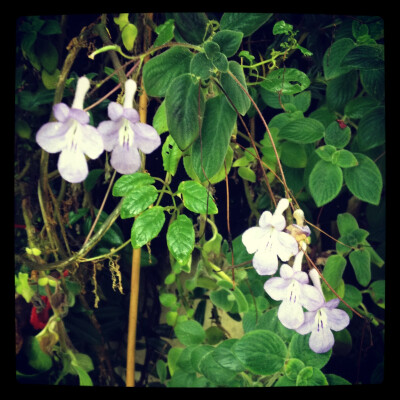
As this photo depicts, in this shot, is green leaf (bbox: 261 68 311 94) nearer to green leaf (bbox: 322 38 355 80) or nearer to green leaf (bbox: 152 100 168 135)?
green leaf (bbox: 322 38 355 80)

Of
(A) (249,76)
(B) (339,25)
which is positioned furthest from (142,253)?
(B) (339,25)

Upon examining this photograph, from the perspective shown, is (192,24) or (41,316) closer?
(192,24)

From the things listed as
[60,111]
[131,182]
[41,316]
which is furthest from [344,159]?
[41,316]

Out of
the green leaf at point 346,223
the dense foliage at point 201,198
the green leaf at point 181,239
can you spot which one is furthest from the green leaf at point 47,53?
the green leaf at point 346,223

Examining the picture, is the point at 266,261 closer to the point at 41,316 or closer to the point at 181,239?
the point at 181,239

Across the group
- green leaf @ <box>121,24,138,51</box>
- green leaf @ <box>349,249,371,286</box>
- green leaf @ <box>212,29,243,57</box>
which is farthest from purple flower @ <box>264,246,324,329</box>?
green leaf @ <box>121,24,138,51</box>

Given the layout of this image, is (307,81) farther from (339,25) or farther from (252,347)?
(252,347)

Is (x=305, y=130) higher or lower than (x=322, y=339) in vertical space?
higher
